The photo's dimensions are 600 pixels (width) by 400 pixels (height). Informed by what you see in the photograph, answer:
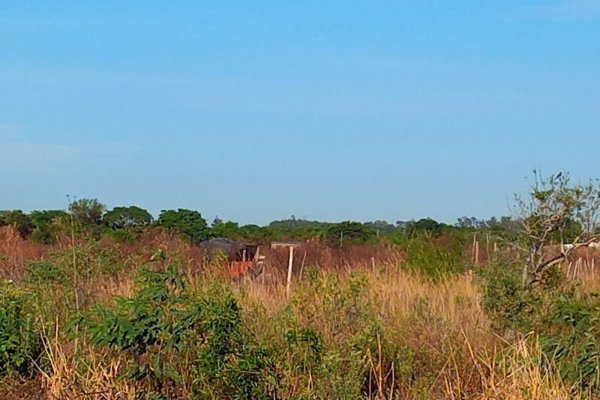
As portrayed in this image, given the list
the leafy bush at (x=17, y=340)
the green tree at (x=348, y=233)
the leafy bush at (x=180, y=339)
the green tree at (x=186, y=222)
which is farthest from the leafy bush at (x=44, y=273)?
the green tree at (x=186, y=222)

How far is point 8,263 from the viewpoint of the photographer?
1582cm

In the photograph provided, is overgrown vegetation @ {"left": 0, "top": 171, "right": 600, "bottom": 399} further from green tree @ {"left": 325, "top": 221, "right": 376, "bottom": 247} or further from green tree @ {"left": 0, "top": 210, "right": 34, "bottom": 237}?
green tree @ {"left": 0, "top": 210, "right": 34, "bottom": 237}

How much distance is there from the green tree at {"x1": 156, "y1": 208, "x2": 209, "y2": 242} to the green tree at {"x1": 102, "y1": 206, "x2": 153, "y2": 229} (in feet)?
2.17

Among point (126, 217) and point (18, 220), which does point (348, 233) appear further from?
point (18, 220)

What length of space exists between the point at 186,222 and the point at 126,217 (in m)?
2.94

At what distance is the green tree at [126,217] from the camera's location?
1340 inches

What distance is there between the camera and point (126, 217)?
1439 inches

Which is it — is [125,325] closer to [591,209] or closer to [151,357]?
[151,357]

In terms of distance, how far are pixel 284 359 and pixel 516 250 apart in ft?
12.1

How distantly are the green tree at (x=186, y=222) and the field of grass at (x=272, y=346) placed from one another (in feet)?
74.6

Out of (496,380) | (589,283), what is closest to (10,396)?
(496,380)

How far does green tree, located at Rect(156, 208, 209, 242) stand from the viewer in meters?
33.6

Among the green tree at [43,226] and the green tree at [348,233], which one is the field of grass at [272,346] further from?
the green tree at [348,233]

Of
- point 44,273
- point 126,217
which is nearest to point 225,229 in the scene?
point 126,217
